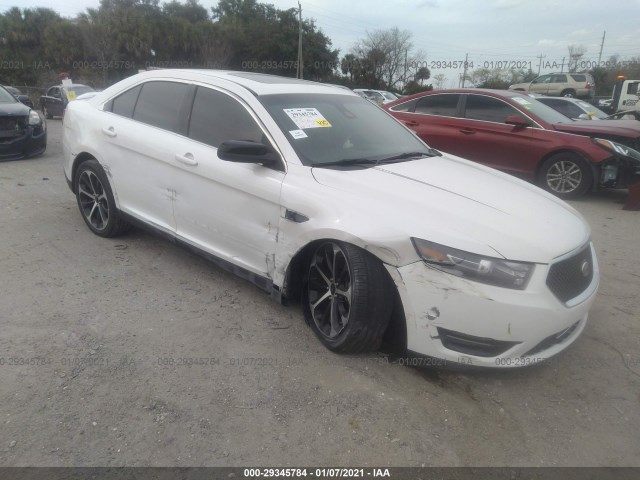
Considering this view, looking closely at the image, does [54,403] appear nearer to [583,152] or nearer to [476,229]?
[476,229]

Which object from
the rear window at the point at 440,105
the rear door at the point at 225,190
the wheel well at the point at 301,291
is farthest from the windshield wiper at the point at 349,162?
the rear window at the point at 440,105

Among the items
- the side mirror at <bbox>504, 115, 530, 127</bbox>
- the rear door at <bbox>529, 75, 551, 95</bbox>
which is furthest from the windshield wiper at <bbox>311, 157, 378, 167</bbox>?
the rear door at <bbox>529, 75, 551, 95</bbox>

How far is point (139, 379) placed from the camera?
2.89 meters

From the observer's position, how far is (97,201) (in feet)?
16.1

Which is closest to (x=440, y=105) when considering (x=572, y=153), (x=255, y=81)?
(x=572, y=153)

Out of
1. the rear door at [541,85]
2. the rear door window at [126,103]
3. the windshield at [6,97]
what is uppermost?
the rear door at [541,85]

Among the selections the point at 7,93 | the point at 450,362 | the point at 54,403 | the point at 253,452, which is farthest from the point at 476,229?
the point at 7,93

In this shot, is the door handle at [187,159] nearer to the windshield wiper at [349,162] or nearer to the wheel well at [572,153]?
the windshield wiper at [349,162]

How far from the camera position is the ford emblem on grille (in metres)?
2.98

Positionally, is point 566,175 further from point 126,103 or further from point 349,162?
point 126,103

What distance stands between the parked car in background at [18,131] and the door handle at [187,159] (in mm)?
6652

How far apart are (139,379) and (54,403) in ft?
1.41

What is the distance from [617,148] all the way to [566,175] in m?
0.74

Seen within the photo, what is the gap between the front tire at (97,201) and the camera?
15.5ft
